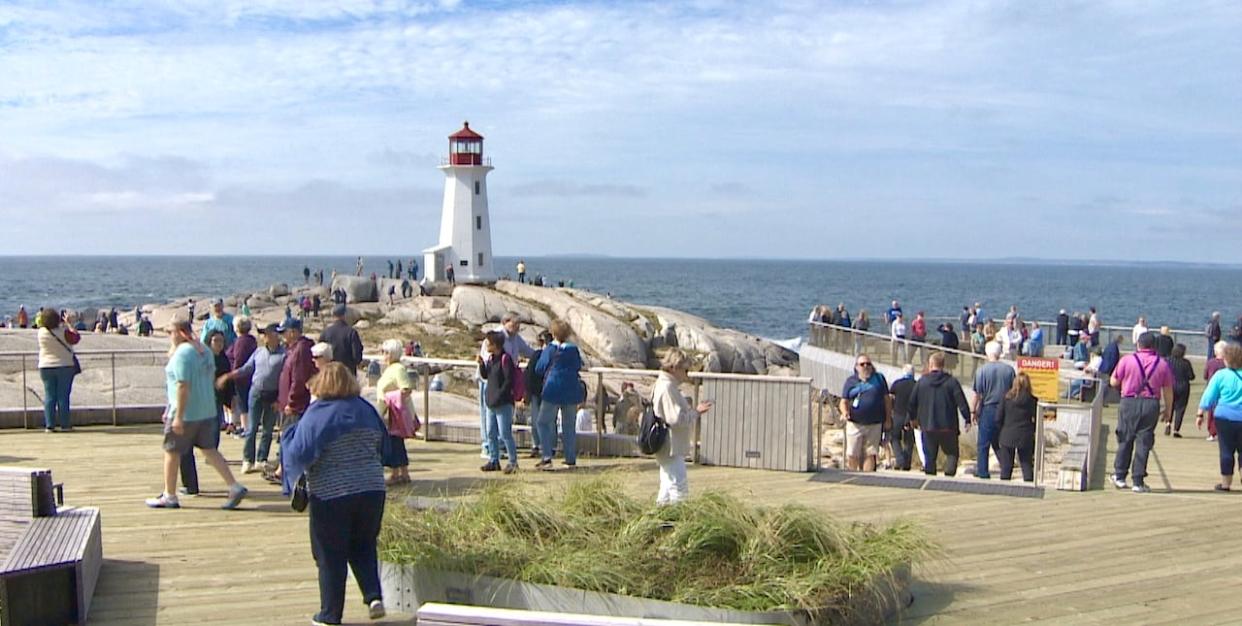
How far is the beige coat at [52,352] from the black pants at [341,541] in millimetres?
8325

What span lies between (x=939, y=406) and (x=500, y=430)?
4.67 meters

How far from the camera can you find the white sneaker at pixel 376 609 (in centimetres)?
629

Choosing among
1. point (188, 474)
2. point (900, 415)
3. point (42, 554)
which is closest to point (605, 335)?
point (900, 415)

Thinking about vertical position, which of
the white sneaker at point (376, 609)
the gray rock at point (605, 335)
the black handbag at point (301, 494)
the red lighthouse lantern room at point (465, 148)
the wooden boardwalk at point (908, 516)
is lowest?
the gray rock at point (605, 335)

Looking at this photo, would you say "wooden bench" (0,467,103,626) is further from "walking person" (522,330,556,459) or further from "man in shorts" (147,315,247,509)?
"walking person" (522,330,556,459)

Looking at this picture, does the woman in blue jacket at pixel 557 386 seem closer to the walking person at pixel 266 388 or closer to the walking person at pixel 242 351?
the walking person at pixel 266 388

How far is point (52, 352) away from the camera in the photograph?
42.0 ft

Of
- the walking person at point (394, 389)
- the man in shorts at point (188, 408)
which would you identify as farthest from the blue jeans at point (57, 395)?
the walking person at point (394, 389)

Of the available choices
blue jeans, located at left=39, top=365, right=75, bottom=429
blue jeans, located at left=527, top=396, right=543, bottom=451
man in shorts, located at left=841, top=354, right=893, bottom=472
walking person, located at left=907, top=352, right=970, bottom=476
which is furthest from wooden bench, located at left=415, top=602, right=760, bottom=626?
blue jeans, located at left=39, top=365, right=75, bottom=429

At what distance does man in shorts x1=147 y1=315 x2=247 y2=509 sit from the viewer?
8.62m

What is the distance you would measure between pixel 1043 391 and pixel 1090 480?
5.16 metres

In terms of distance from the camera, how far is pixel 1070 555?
8.02m

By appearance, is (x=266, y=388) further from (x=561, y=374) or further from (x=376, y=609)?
(x=376, y=609)

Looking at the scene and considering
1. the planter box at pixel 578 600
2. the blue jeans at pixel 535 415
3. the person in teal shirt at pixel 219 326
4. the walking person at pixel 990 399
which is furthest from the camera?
the person in teal shirt at pixel 219 326
